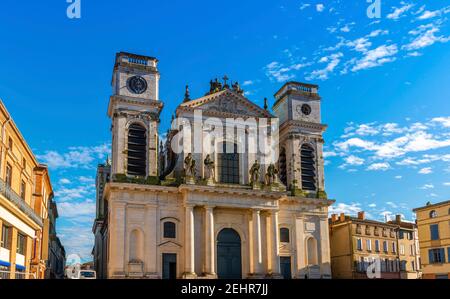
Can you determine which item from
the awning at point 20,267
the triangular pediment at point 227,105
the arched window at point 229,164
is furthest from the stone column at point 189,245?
the awning at point 20,267

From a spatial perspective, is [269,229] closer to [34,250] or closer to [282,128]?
[282,128]

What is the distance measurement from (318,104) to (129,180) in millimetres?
19347

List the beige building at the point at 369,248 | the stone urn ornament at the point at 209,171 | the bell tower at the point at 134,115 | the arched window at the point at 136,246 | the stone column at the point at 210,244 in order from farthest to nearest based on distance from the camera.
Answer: the beige building at the point at 369,248 → the bell tower at the point at 134,115 → the stone urn ornament at the point at 209,171 → the stone column at the point at 210,244 → the arched window at the point at 136,246

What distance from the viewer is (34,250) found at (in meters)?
35.8

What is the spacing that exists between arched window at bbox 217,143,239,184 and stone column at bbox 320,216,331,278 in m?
8.63

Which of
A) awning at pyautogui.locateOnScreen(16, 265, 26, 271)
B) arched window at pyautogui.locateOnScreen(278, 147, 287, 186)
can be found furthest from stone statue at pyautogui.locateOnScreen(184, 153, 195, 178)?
awning at pyautogui.locateOnScreen(16, 265, 26, 271)

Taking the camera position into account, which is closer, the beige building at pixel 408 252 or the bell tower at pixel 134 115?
the bell tower at pixel 134 115

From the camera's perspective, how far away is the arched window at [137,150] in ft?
127

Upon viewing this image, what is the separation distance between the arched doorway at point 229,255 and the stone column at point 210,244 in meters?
0.99

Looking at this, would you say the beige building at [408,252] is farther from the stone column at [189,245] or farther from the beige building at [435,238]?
the stone column at [189,245]

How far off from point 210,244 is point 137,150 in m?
9.23

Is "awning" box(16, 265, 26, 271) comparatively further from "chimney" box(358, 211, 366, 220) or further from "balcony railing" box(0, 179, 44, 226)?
"chimney" box(358, 211, 366, 220)

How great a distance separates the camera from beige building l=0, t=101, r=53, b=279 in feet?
85.9
